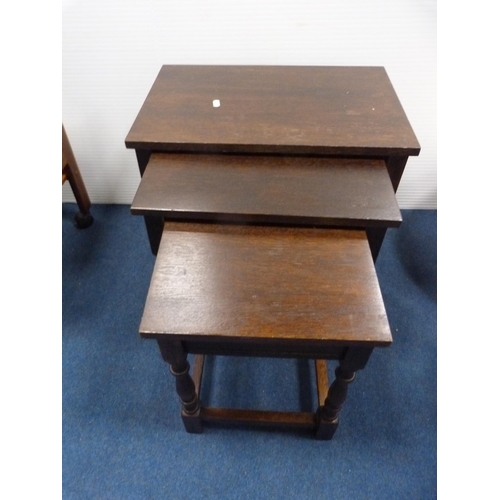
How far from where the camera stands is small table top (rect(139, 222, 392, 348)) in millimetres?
667

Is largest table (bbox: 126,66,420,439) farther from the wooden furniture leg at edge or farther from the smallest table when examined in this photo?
the wooden furniture leg at edge

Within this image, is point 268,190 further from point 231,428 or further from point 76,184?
point 76,184

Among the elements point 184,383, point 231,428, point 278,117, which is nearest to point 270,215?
point 278,117

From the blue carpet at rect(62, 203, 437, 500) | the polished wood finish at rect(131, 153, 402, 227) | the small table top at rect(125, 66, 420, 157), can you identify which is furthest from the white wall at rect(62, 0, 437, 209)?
the blue carpet at rect(62, 203, 437, 500)

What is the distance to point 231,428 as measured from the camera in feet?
3.47

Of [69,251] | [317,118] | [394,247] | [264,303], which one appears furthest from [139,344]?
[394,247]

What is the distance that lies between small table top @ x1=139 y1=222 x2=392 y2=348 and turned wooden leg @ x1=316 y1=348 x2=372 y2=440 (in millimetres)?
94

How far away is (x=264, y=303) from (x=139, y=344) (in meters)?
0.69

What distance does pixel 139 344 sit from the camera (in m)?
1.23

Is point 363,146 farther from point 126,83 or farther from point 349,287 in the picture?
point 126,83

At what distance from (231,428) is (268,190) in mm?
672

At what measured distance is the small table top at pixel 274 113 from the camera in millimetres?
899

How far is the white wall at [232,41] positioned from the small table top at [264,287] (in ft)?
2.33

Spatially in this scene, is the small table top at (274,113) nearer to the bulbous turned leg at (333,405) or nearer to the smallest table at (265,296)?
the smallest table at (265,296)
